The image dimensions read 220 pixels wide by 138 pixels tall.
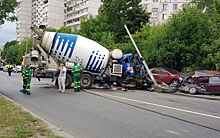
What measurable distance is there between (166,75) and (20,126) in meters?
14.9

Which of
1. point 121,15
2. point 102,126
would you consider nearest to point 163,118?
A: point 102,126

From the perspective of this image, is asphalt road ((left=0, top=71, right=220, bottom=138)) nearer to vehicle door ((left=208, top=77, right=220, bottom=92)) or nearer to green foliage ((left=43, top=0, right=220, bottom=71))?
vehicle door ((left=208, top=77, right=220, bottom=92))

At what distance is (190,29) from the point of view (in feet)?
59.2

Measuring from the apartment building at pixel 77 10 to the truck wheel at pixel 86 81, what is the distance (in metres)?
49.0

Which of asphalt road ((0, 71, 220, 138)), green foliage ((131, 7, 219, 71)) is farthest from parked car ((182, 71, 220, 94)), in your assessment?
asphalt road ((0, 71, 220, 138))

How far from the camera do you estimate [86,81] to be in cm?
1385

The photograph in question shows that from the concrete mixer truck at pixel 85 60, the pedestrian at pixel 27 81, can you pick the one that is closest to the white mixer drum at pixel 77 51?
the concrete mixer truck at pixel 85 60

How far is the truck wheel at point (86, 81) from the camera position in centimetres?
1378

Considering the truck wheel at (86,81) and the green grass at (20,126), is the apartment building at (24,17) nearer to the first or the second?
the truck wheel at (86,81)

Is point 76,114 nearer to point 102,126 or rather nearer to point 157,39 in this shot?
point 102,126

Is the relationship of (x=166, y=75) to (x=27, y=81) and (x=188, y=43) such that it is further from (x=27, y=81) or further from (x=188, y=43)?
(x=27, y=81)

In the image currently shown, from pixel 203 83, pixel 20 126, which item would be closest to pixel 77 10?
pixel 203 83

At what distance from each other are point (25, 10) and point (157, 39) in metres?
90.6

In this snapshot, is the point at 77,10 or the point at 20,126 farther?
the point at 77,10
